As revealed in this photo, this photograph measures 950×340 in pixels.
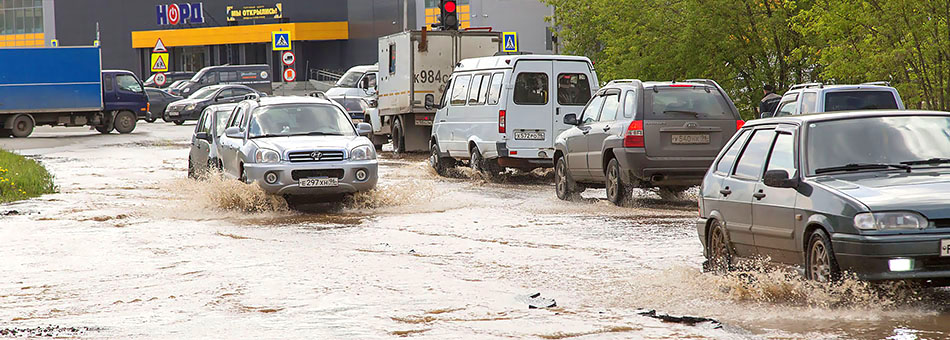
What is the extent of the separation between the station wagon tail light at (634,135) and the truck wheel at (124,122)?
2961 cm

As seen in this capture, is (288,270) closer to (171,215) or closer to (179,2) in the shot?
(171,215)

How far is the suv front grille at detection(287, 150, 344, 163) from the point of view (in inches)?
640

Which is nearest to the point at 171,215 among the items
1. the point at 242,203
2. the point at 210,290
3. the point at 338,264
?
the point at 242,203

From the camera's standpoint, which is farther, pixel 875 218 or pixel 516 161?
pixel 516 161

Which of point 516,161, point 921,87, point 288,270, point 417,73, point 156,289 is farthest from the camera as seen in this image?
point 417,73

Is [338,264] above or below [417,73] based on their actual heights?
below

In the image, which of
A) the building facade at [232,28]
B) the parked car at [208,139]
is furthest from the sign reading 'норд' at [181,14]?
the parked car at [208,139]

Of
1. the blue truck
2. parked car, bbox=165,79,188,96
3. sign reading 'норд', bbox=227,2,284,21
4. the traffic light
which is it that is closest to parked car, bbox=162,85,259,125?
the blue truck

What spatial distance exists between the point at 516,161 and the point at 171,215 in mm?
6458

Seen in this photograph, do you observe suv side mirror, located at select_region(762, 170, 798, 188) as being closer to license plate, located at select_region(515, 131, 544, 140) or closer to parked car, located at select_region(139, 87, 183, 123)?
license plate, located at select_region(515, 131, 544, 140)

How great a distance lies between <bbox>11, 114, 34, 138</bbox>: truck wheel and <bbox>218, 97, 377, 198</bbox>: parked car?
2537 centimetres

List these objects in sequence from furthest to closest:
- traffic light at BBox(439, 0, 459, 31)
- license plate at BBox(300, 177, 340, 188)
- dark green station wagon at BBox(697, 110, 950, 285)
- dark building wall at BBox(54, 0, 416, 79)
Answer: dark building wall at BBox(54, 0, 416, 79) → traffic light at BBox(439, 0, 459, 31) → license plate at BBox(300, 177, 340, 188) → dark green station wagon at BBox(697, 110, 950, 285)

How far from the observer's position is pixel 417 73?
2845cm

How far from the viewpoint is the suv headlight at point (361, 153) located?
1655cm
